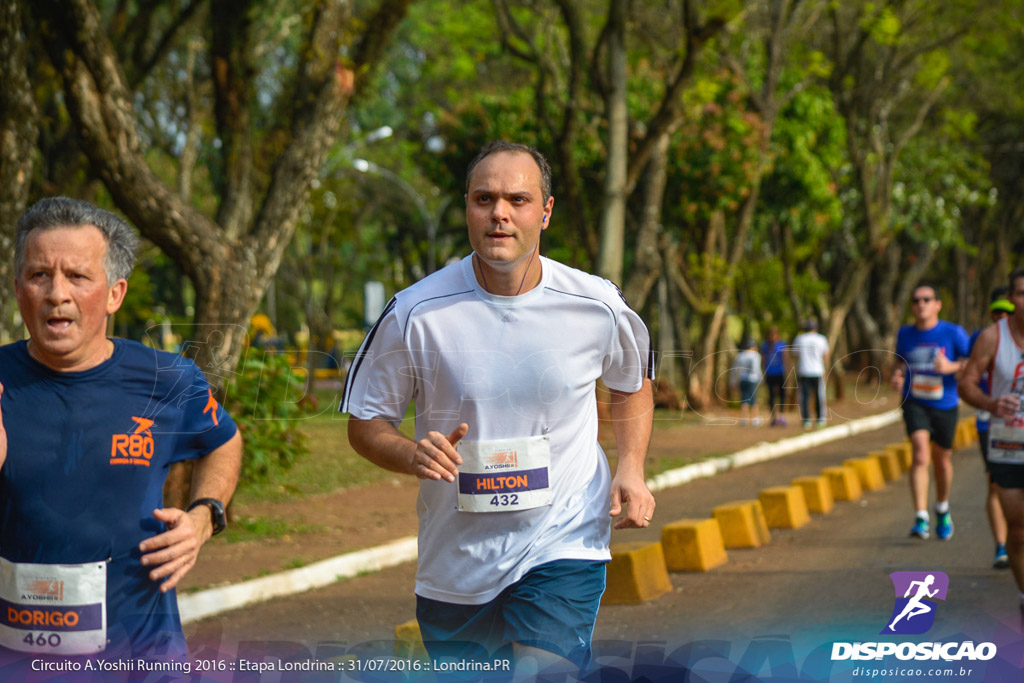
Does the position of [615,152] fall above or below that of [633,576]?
above

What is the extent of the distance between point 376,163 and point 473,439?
1426 inches

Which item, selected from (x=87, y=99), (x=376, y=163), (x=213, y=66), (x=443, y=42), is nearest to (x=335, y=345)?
(x=376, y=163)

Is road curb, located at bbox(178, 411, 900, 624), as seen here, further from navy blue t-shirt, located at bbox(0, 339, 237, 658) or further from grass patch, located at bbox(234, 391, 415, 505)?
navy blue t-shirt, located at bbox(0, 339, 237, 658)

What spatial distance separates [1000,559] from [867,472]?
180 inches

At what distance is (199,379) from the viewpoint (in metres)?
3.21

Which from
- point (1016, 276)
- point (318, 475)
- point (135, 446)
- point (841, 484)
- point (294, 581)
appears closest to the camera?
point (135, 446)

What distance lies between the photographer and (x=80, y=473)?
9.65 ft

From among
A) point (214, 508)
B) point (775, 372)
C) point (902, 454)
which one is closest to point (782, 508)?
point (902, 454)

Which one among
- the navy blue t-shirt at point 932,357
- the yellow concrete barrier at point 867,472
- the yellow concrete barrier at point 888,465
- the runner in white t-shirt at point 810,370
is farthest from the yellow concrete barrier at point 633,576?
the runner in white t-shirt at point 810,370

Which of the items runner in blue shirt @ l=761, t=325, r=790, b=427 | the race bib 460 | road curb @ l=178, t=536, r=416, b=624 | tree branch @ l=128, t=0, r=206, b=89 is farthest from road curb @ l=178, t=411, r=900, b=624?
runner in blue shirt @ l=761, t=325, r=790, b=427

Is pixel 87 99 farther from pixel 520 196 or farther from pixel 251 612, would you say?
pixel 520 196

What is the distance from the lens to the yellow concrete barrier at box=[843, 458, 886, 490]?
12.7 metres

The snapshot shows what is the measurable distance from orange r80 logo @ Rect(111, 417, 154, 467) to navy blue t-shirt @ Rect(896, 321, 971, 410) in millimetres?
7442

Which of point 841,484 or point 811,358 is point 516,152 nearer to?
point 841,484
